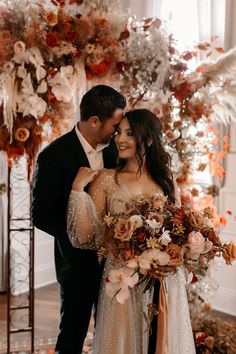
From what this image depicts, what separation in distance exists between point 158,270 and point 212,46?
2.90 m

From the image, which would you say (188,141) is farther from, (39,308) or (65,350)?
(39,308)

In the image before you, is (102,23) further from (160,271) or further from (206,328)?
(206,328)

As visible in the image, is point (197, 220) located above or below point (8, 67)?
below

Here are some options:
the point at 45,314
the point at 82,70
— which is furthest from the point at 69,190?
the point at 45,314

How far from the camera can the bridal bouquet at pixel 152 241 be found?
211 cm

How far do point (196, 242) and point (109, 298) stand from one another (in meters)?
0.55

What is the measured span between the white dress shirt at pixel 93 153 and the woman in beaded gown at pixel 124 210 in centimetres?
23

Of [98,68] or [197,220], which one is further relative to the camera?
[98,68]

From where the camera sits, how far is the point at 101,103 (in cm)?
257

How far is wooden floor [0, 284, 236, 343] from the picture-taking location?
3.97m

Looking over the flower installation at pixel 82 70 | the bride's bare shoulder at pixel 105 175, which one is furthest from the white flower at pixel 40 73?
the bride's bare shoulder at pixel 105 175

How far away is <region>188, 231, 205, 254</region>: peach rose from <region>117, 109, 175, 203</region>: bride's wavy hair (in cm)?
40

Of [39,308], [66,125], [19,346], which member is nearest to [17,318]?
[39,308]

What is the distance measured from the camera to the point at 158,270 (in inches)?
83.8
